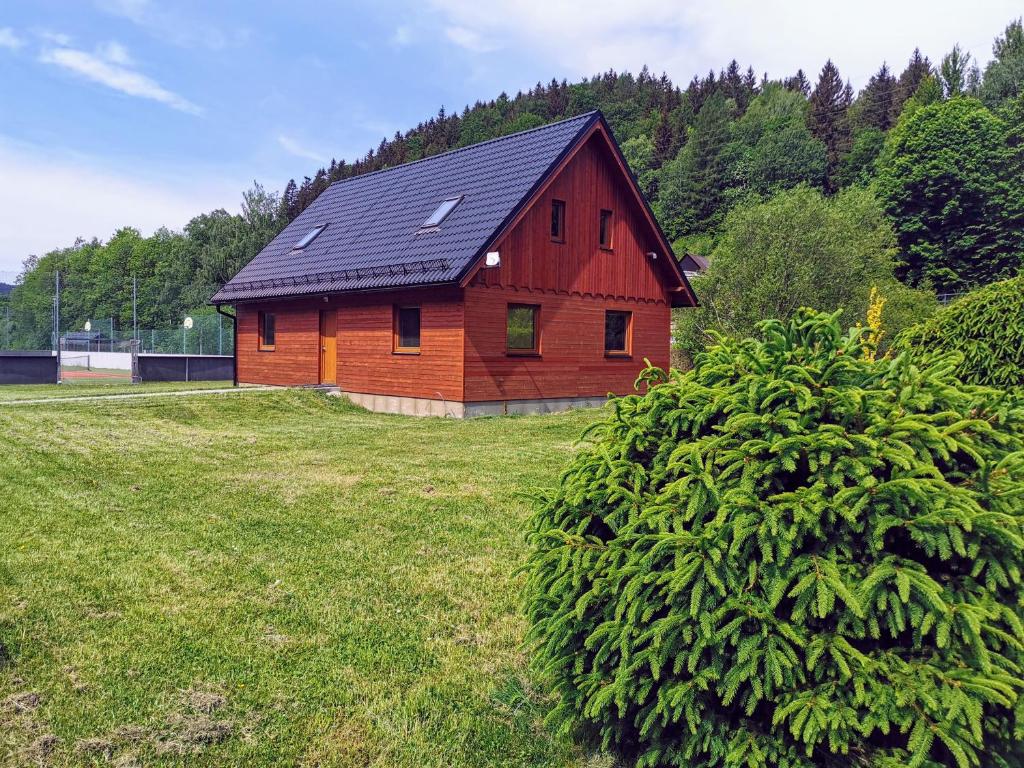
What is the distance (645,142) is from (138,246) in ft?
232

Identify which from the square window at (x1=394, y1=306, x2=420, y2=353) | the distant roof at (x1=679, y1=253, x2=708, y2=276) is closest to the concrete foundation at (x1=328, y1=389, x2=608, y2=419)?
the square window at (x1=394, y1=306, x2=420, y2=353)

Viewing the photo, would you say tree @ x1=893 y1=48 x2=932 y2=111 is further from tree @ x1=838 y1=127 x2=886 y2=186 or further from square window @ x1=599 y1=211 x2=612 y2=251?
square window @ x1=599 y1=211 x2=612 y2=251

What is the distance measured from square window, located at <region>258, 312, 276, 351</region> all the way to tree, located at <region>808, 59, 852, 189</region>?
69051 mm

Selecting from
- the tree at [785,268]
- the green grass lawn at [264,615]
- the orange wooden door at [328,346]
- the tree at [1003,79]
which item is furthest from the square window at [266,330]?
the tree at [1003,79]

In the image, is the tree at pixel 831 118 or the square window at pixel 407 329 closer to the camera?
the square window at pixel 407 329

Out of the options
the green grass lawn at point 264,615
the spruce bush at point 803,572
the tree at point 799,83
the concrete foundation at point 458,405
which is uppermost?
the tree at point 799,83

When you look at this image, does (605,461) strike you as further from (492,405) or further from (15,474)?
(492,405)

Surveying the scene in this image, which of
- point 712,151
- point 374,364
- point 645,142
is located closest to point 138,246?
point 645,142

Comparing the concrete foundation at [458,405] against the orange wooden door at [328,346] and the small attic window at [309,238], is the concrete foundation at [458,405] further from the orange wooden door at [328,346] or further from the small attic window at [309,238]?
the small attic window at [309,238]

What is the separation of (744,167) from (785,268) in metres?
52.6

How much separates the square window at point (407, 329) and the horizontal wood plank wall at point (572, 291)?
6.84ft

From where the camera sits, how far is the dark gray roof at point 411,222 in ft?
57.1

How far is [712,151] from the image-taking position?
77.4 metres

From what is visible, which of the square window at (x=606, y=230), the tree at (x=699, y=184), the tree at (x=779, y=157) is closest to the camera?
the square window at (x=606, y=230)
